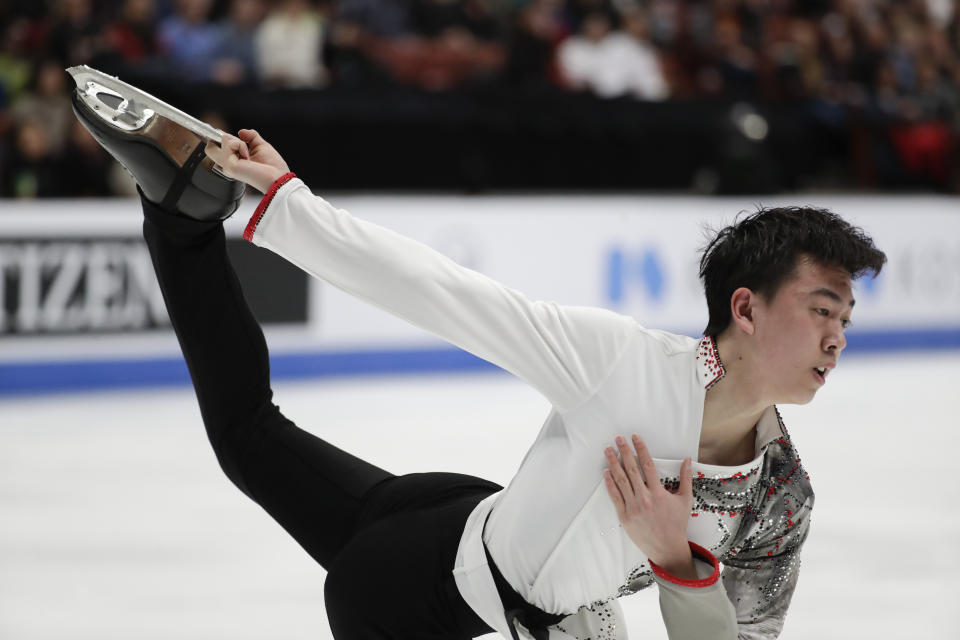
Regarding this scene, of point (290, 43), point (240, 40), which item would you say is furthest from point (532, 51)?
point (240, 40)

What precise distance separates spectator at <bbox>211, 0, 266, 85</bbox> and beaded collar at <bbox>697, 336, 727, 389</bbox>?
5.82 metres

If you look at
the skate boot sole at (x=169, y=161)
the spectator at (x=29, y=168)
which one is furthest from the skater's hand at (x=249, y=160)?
the spectator at (x=29, y=168)

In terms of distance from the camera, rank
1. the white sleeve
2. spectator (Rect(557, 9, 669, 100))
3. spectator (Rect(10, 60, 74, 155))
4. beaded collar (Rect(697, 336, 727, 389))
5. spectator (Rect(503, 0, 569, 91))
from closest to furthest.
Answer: the white sleeve, beaded collar (Rect(697, 336, 727, 389)), spectator (Rect(10, 60, 74, 155)), spectator (Rect(503, 0, 569, 91)), spectator (Rect(557, 9, 669, 100))

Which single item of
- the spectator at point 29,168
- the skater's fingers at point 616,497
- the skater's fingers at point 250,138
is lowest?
the skater's fingers at point 616,497

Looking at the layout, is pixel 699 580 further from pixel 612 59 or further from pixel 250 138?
pixel 612 59

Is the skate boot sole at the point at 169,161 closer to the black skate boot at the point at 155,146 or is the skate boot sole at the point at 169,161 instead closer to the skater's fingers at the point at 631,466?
the black skate boot at the point at 155,146

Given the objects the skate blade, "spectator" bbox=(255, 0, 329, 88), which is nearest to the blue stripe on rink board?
"spectator" bbox=(255, 0, 329, 88)

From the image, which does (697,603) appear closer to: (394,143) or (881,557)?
(881,557)

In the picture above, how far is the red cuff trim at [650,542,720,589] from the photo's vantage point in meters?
1.71

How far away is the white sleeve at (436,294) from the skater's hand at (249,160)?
3 cm

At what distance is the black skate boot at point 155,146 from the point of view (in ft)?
6.63

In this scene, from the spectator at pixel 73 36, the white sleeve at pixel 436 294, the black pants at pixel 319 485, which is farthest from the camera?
the spectator at pixel 73 36

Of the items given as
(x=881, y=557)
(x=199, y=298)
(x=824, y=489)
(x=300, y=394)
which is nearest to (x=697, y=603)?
(x=199, y=298)

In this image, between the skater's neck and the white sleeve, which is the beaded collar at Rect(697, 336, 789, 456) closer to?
the skater's neck
